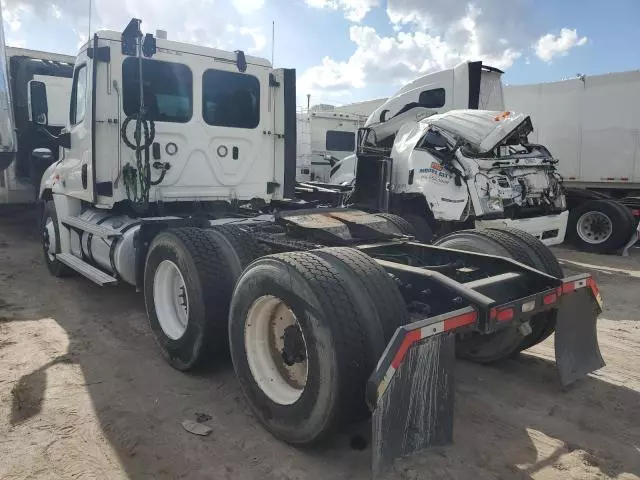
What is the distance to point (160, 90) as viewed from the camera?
5742 millimetres

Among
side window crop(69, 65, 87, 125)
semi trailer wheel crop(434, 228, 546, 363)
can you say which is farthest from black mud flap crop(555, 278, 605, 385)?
side window crop(69, 65, 87, 125)

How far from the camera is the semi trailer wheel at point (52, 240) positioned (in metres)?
7.11

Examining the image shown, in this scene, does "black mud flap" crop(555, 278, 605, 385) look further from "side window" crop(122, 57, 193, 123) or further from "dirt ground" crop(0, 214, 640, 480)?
"side window" crop(122, 57, 193, 123)

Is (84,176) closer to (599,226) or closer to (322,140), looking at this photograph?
(322,140)

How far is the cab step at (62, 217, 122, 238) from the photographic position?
18.3 ft

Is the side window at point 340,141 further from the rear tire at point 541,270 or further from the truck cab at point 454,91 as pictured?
the rear tire at point 541,270

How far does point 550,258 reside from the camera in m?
4.11

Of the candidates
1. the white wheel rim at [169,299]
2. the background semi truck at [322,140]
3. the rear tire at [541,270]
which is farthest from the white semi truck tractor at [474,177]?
the background semi truck at [322,140]

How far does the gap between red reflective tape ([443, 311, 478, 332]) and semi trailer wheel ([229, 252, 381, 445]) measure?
16.1 inches

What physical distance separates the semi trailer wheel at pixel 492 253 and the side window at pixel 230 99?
298 centimetres

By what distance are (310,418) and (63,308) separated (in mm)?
4225

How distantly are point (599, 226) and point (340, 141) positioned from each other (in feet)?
22.2

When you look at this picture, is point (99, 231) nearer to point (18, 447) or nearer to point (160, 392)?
point (160, 392)

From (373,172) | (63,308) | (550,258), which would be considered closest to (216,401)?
(550,258)
